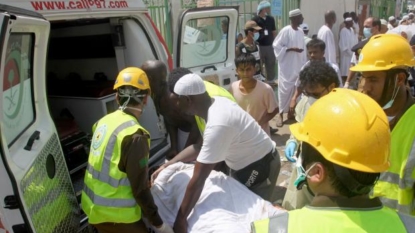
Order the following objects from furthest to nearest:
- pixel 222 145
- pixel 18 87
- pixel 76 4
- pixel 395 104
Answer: pixel 76 4 < pixel 222 145 < pixel 18 87 < pixel 395 104

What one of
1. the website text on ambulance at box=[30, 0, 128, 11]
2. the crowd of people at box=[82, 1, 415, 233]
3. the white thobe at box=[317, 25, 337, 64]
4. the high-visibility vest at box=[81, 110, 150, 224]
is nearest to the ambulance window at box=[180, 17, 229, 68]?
the crowd of people at box=[82, 1, 415, 233]

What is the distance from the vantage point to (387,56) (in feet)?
6.38

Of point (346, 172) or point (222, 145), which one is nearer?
point (346, 172)

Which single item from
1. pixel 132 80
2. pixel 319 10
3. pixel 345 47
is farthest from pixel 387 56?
pixel 319 10

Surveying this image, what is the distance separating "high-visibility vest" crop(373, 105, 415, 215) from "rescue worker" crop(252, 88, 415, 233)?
681 millimetres

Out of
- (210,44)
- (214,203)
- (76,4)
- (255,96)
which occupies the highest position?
(76,4)

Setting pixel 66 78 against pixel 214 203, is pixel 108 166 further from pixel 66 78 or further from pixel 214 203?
pixel 66 78

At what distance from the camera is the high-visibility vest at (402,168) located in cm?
172

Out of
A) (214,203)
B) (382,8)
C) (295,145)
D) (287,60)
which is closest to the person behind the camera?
(214,203)

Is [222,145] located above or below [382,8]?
below

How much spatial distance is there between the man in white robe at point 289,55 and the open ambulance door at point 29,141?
16.3 feet

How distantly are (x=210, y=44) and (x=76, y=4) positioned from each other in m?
1.98

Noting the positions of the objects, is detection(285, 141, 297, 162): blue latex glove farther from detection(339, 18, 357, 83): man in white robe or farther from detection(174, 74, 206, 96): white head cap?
detection(339, 18, 357, 83): man in white robe

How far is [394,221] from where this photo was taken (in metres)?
1.07
